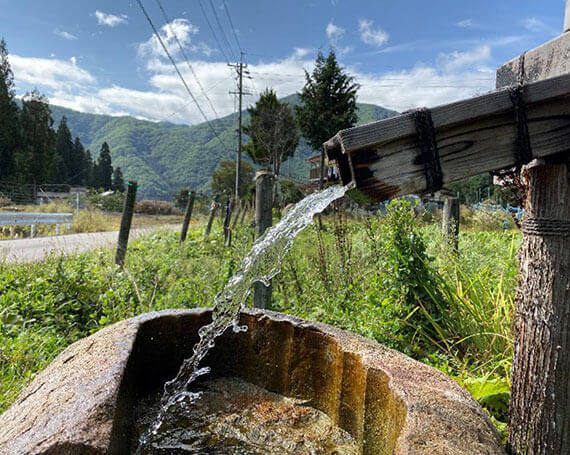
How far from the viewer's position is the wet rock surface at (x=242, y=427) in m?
1.67

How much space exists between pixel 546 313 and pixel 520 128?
0.65 metres

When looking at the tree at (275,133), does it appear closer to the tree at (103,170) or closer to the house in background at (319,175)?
the house in background at (319,175)

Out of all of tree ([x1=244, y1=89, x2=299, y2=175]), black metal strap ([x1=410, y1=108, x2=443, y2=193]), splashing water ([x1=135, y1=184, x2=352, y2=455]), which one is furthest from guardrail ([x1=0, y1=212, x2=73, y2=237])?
tree ([x1=244, y1=89, x2=299, y2=175])

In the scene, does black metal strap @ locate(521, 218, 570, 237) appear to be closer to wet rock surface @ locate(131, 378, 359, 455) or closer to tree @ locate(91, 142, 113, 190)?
wet rock surface @ locate(131, 378, 359, 455)

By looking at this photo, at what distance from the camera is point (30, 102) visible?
2878 centimetres

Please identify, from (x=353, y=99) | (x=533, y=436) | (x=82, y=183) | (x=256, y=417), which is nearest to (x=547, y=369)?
(x=533, y=436)

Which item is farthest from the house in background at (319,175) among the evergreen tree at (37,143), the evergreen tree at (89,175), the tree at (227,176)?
the evergreen tree at (89,175)

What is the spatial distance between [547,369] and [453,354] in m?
1.63

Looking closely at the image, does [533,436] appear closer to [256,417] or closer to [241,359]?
[256,417]

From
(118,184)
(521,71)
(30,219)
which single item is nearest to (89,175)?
(118,184)

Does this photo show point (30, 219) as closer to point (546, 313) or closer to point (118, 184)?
point (546, 313)

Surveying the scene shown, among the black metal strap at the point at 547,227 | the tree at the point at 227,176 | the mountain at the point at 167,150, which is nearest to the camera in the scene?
the black metal strap at the point at 547,227

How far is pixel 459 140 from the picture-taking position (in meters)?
1.17

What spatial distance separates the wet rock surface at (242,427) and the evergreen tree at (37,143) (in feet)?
101
